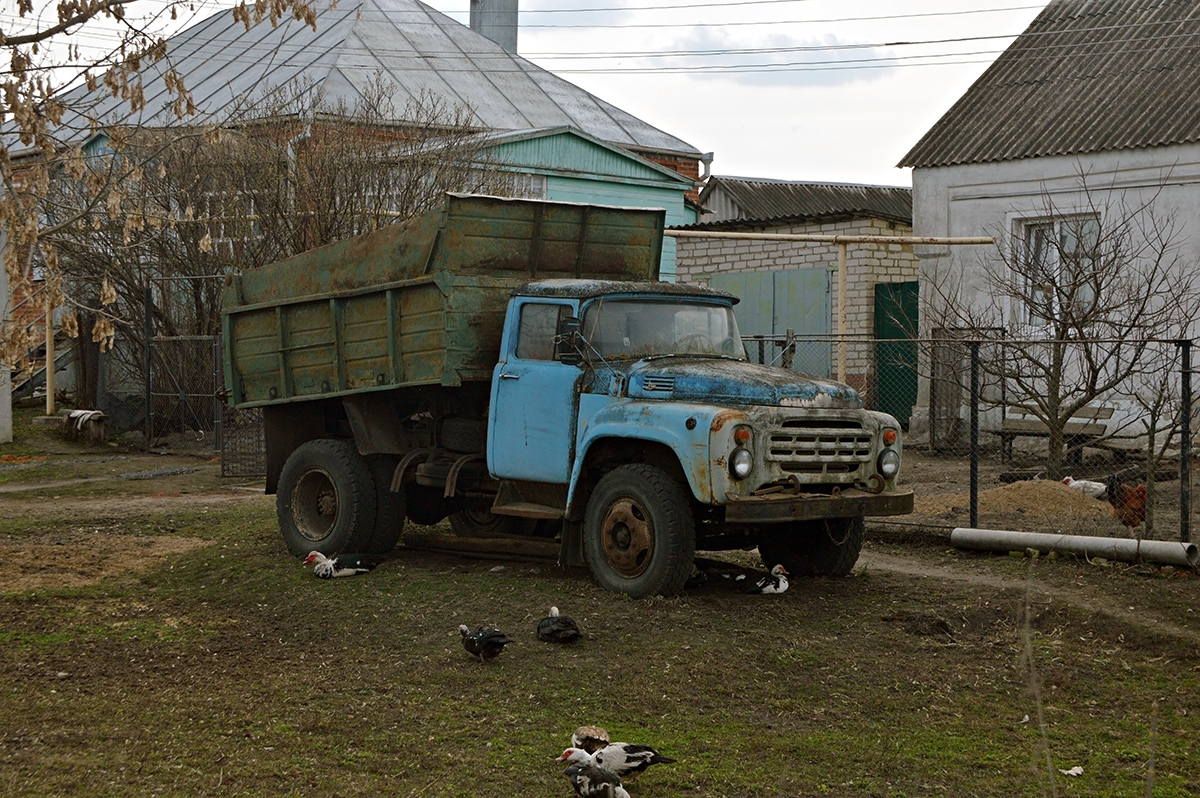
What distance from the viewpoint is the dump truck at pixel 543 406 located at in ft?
28.0

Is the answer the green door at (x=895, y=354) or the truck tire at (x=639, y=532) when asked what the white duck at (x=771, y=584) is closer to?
the truck tire at (x=639, y=532)

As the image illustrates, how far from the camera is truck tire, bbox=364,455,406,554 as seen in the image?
10.8 meters

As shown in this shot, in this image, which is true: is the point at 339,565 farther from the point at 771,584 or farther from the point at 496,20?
the point at 496,20

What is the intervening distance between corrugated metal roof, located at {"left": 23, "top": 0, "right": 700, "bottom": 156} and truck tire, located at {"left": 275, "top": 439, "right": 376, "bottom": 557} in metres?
18.8

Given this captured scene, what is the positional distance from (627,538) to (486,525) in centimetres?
282

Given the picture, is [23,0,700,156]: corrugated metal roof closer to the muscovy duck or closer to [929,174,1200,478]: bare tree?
[929,174,1200,478]: bare tree

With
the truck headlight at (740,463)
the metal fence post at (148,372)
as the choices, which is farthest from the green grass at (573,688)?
the metal fence post at (148,372)

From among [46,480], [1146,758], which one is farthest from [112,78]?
[46,480]

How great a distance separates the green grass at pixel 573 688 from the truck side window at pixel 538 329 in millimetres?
1644

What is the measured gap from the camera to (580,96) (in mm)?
35812

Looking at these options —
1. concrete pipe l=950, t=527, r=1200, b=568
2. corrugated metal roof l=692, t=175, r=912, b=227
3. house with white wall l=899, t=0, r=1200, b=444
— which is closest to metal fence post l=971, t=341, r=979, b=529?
concrete pipe l=950, t=527, r=1200, b=568

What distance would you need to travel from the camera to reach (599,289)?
30.7 ft

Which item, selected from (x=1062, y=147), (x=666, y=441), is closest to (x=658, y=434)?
(x=666, y=441)

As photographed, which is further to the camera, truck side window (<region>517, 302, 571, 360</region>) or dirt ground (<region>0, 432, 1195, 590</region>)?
dirt ground (<region>0, 432, 1195, 590</region>)
